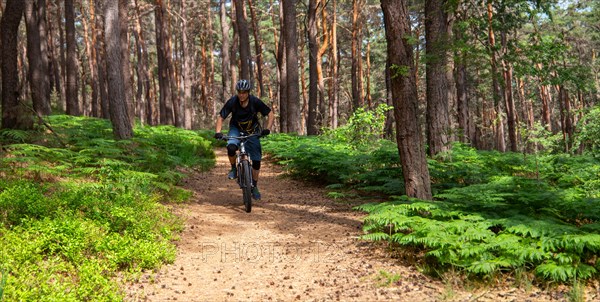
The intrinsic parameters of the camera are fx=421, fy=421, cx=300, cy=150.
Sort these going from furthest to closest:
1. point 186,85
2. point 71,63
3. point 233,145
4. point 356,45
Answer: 1. point 356,45
2. point 186,85
3. point 71,63
4. point 233,145

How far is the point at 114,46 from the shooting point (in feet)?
37.0

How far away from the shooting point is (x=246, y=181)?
7.14m

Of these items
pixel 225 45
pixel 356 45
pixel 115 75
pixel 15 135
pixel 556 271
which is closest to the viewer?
pixel 556 271

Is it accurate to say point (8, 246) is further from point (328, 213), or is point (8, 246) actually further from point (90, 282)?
point (328, 213)

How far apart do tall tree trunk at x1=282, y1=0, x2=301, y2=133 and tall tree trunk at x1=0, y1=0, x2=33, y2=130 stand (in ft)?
29.0

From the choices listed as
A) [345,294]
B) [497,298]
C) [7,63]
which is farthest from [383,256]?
[7,63]

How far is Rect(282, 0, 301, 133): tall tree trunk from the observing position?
15930 millimetres

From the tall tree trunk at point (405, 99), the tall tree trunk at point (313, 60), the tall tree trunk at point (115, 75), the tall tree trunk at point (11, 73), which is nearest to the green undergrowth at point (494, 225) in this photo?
the tall tree trunk at point (405, 99)

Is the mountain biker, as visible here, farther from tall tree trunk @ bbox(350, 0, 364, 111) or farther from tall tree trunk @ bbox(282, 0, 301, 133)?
tall tree trunk @ bbox(350, 0, 364, 111)

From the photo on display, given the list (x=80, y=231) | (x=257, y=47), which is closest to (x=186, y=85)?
(x=257, y=47)

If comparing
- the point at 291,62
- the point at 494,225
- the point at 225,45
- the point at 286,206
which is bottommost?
the point at 286,206

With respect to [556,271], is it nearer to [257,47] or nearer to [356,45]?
[356,45]

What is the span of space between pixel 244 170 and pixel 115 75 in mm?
6137

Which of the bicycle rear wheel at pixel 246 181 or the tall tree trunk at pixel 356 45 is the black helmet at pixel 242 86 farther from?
the tall tree trunk at pixel 356 45
